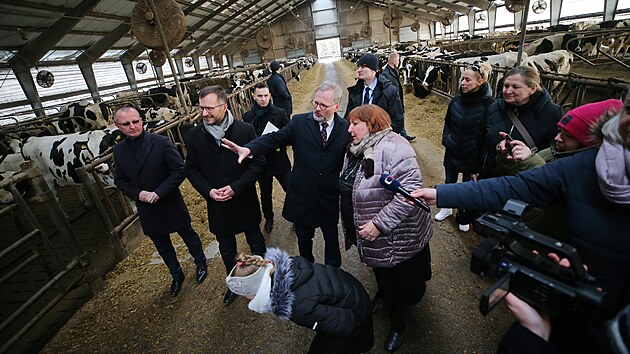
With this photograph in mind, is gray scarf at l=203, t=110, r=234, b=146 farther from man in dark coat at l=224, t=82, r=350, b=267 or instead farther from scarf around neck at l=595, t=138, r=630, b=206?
scarf around neck at l=595, t=138, r=630, b=206

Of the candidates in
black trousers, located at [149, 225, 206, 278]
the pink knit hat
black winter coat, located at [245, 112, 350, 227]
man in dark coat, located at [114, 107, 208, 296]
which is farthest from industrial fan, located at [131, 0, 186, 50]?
the pink knit hat

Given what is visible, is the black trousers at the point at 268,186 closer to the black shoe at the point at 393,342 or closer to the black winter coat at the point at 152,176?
the black winter coat at the point at 152,176

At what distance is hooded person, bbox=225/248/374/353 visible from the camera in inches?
54.6

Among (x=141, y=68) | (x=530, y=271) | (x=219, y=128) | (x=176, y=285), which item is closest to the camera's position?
(x=530, y=271)

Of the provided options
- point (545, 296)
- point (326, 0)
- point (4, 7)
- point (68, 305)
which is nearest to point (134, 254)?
point (68, 305)

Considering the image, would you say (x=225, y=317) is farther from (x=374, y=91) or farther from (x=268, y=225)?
(x=374, y=91)

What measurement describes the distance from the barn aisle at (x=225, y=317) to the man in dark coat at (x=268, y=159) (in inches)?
18.2

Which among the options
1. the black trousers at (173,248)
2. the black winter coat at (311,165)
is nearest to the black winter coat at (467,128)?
the black winter coat at (311,165)

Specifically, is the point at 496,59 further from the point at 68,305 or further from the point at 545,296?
the point at 68,305

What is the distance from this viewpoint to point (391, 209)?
177 cm

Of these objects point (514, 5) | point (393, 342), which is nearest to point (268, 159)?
point (393, 342)

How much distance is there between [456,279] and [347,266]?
1.01m

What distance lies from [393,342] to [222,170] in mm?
1849

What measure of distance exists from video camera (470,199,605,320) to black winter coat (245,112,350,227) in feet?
4.51
